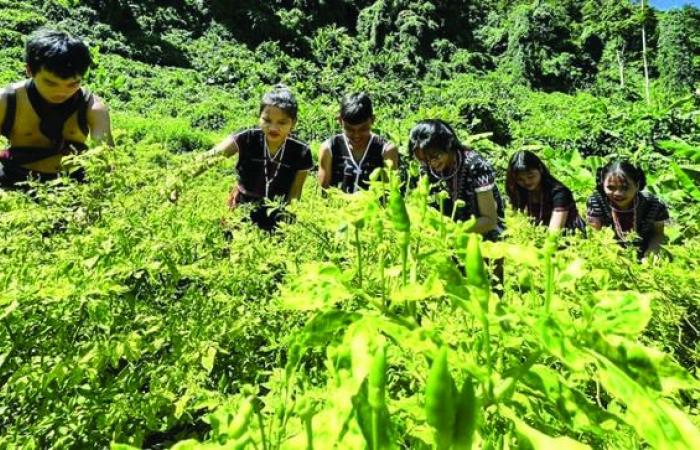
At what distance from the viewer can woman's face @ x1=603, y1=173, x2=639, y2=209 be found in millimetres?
2578

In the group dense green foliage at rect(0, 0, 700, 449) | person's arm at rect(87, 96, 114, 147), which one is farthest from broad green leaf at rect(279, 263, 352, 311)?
person's arm at rect(87, 96, 114, 147)

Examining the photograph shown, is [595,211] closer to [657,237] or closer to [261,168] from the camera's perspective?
[657,237]

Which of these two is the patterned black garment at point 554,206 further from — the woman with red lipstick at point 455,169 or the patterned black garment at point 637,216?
the woman with red lipstick at point 455,169

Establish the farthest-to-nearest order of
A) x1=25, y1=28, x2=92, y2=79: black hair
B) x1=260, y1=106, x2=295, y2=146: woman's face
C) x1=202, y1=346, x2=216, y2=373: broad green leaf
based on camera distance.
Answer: x1=260, y1=106, x2=295, y2=146: woman's face, x1=25, y1=28, x2=92, y2=79: black hair, x1=202, y1=346, x2=216, y2=373: broad green leaf

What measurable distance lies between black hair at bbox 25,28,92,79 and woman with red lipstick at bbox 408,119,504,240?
3.41ft

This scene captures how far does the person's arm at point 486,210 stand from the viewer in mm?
2230

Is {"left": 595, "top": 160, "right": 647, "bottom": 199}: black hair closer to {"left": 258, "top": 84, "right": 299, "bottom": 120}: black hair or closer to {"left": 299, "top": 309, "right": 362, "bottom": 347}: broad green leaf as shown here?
{"left": 258, "top": 84, "right": 299, "bottom": 120}: black hair

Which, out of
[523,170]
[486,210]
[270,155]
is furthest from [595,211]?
[270,155]

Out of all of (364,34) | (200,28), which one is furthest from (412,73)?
(200,28)

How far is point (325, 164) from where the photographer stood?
2566mm

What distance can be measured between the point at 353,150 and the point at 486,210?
598 millimetres

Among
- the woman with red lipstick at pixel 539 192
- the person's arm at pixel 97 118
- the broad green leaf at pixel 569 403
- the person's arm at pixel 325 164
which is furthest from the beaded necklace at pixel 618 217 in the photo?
the broad green leaf at pixel 569 403

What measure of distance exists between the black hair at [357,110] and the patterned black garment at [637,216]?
1023 millimetres

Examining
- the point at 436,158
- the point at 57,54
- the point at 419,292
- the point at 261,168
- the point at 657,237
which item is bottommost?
the point at 657,237
